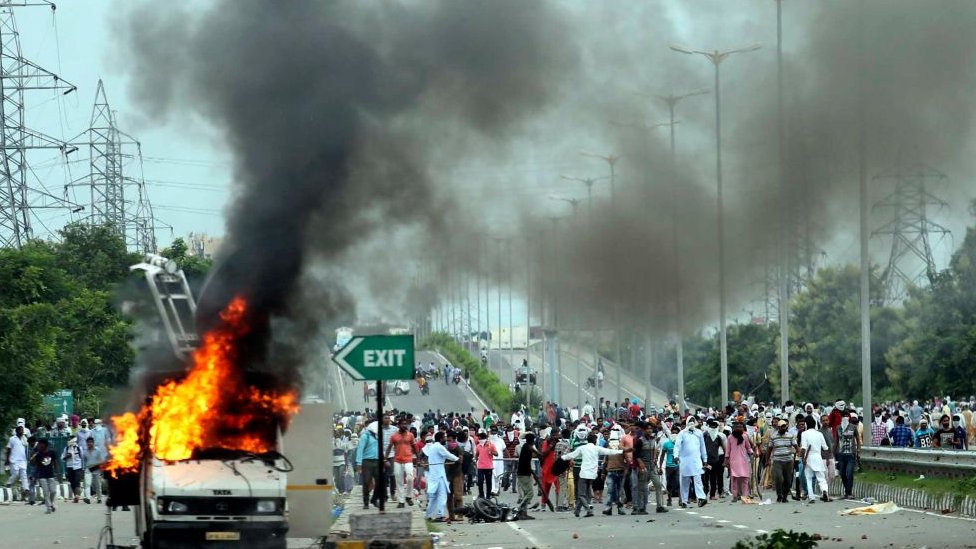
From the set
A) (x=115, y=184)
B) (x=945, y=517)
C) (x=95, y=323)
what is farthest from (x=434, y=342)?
(x=945, y=517)

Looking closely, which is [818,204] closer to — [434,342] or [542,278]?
[542,278]

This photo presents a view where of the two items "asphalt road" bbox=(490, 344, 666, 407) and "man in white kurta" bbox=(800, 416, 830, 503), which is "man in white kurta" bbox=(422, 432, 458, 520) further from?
"asphalt road" bbox=(490, 344, 666, 407)

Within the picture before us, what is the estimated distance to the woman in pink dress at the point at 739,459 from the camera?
31.3 m

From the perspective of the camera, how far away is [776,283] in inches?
1676

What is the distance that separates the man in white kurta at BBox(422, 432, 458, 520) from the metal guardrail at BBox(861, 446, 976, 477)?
27.2ft

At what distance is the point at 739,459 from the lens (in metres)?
31.4

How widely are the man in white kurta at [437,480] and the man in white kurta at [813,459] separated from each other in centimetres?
667

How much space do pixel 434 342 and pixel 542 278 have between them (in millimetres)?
88726

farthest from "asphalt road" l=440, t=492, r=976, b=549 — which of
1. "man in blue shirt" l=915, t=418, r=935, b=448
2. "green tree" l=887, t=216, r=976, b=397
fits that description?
"green tree" l=887, t=216, r=976, b=397

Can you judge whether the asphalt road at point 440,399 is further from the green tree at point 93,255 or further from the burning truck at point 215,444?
the burning truck at point 215,444

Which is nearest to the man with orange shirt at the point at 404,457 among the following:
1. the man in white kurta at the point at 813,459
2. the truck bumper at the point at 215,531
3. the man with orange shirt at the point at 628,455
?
the man with orange shirt at the point at 628,455

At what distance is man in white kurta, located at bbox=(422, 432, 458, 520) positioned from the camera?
2841 cm

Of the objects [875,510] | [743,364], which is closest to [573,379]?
[743,364]

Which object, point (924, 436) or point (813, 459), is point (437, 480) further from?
point (924, 436)
